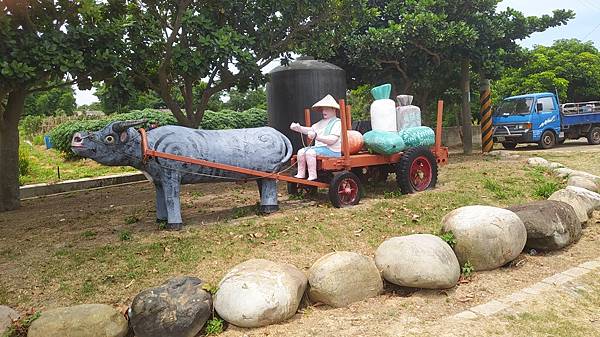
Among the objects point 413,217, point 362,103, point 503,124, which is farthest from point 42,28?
point 362,103

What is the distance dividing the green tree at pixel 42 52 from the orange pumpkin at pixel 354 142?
12.3 ft

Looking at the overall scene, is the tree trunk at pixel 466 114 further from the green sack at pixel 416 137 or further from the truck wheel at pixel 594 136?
the green sack at pixel 416 137

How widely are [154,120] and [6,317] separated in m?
12.7

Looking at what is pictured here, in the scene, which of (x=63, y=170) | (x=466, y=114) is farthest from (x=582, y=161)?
(x=63, y=170)

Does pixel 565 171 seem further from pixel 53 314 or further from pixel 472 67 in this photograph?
pixel 53 314

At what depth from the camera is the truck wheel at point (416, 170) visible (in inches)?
264

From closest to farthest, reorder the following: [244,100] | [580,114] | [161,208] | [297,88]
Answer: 1. [161,208]
2. [297,88]
3. [580,114]
4. [244,100]

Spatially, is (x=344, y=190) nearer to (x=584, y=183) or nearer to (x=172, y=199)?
(x=172, y=199)

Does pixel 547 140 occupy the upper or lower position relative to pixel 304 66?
lower

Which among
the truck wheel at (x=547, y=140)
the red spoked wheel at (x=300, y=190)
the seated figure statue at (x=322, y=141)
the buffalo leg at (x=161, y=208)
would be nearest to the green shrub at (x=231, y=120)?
the truck wheel at (x=547, y=140)

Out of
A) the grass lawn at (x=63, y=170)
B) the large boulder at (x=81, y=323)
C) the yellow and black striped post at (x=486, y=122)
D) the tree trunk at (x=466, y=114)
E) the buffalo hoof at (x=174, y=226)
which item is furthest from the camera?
the yellow and black striped post at (x=486, y=122)

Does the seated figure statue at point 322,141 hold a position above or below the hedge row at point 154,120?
below

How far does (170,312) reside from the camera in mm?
3414

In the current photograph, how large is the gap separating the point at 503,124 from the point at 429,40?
18.7 ft
